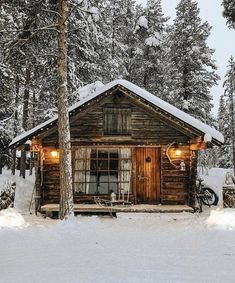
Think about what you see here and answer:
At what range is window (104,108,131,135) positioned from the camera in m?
16.0

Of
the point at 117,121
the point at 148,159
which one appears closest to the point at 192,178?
the point at 148,159

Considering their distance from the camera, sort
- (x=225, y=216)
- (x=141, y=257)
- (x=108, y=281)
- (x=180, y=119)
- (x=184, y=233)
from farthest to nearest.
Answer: (x=180, y=119) → (x=225, y=216) → (x=184, y=233) → (x=141, y=257) → (x=108, y=281)

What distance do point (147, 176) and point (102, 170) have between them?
1898mm

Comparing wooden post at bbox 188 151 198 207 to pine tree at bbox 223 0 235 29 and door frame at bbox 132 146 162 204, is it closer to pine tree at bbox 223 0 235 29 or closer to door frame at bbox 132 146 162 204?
door frame at bbox 132 146 162 204

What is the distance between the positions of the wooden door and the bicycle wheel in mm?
2884

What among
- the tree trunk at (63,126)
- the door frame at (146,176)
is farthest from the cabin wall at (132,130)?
the tree trunk at (63,126)

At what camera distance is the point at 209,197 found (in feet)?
59.5

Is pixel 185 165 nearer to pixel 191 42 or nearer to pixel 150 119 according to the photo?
pixel 150 119

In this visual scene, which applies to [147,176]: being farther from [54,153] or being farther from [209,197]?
[54,153]

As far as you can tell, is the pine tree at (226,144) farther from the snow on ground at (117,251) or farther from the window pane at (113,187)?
the snow on ground at (117,251)

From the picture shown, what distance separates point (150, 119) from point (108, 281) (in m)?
10.3

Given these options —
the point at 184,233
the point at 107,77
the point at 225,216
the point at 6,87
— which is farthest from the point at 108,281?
the point at 107,77

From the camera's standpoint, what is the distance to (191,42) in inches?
1030

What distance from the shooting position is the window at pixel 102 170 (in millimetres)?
16188
